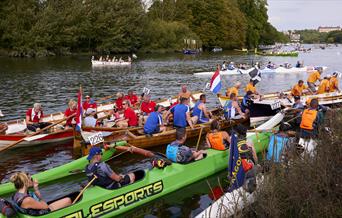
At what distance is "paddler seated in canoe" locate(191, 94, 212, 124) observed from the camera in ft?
49.1

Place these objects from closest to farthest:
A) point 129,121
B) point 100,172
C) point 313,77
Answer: point 100,172, point 129,121, point 313,77

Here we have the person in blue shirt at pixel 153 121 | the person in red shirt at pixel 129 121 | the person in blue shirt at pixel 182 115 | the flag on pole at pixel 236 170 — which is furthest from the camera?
the person in red shirt at pixel 129 121

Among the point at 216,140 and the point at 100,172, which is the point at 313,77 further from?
the point at 100,172

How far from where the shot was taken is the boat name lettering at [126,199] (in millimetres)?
8296

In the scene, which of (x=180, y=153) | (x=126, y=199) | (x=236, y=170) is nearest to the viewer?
(x=236, y=170)

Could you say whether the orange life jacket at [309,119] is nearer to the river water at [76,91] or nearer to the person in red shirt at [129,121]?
the river water at [76,91]

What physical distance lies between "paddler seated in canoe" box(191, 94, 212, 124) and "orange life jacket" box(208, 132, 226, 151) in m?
3.86

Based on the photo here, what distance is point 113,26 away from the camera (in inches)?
2692

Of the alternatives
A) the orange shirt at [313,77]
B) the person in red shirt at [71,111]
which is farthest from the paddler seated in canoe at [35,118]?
the orange shirt at [313,77]

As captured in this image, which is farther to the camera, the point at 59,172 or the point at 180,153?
the point at 59,172

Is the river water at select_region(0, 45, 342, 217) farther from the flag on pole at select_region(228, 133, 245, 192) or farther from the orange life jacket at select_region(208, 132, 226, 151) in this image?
the flag on pole at select_region(228, 133, 245, 192)

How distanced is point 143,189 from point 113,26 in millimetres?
61918

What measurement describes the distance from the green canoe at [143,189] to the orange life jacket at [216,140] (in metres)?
0.13

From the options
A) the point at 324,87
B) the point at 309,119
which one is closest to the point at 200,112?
the point at 309,119
